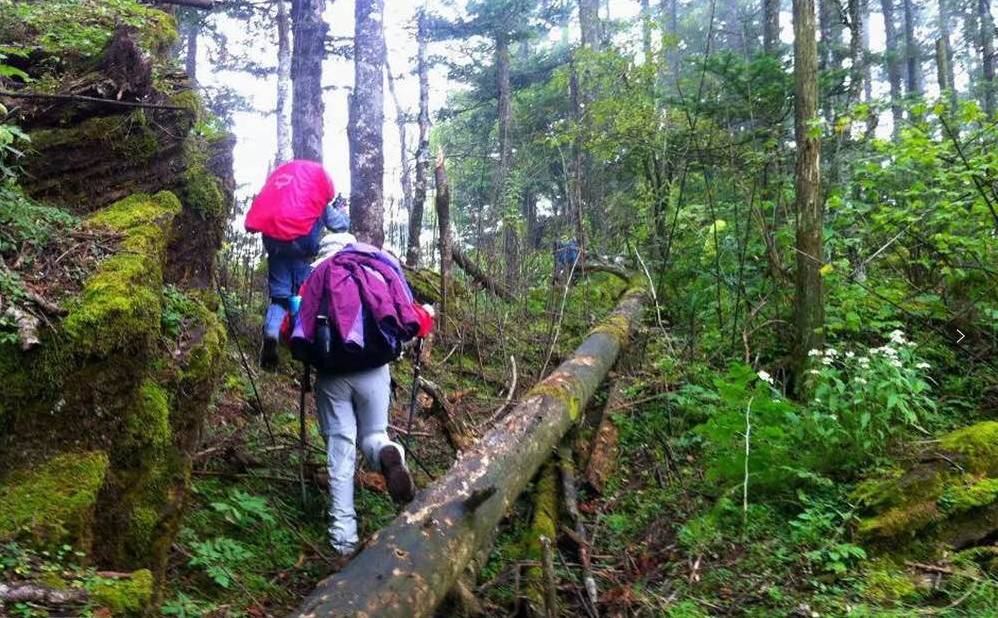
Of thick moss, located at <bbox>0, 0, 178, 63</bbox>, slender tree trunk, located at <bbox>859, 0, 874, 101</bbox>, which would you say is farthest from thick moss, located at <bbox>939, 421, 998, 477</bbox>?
thick moss, located at <bbox>0, 0, 178, 63</bbox>

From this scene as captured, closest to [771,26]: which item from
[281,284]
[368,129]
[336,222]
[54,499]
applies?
[368,129]

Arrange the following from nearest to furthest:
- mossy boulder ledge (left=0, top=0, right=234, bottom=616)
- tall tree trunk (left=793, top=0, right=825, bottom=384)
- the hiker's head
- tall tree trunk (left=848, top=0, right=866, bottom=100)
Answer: mossy boulder ledge (left=0, top=0, right=234, bottom=616) < the hiker's head < tall tree trunk (left=793, top=0, right=825, bottom=384) < tall tree trunk (left=848, top=0, right=866, bottom=100)

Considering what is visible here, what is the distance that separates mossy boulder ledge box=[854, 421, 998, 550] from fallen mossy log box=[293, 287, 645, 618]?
217 centimetres

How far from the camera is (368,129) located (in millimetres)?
10086

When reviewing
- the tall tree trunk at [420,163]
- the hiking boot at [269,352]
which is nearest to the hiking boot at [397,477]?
the hiking boot at [269,352]

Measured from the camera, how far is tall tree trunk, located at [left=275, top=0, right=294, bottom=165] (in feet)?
53.4

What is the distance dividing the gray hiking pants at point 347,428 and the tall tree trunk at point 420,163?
20.0ft

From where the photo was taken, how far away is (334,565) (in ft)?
13.0

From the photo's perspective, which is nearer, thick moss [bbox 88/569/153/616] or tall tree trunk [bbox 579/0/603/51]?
thick moss [bbox 88/569/153/616]

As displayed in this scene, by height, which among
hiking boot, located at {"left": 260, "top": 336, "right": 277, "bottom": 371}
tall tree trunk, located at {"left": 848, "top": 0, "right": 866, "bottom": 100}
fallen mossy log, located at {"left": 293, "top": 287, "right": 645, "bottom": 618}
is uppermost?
tall tree trunk, located at {"left": 848, "top": 0, "right": 866, "bottom": 100}

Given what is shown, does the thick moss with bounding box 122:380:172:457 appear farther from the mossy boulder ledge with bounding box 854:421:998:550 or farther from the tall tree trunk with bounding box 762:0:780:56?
the tall tree trunk with bounding box 762:0:780:56

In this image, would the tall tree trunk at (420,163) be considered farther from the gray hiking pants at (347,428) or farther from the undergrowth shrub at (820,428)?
the undergrowth shrub at (820,428)

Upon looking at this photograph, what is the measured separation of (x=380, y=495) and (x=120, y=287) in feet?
8.61

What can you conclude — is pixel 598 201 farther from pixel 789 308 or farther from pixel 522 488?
pixel 522 488
